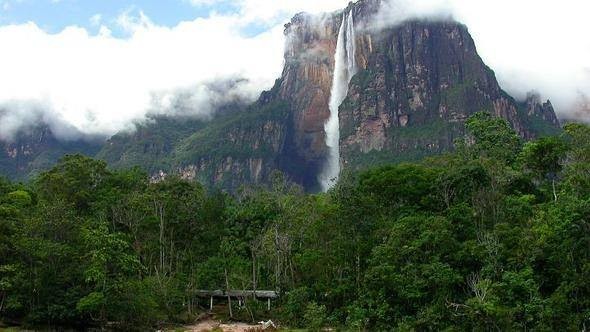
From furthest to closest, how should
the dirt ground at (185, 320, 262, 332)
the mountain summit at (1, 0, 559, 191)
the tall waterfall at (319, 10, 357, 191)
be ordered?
the tall waterfall at (319, 10, 357, 191), the mountain summit at (1, 0, 559, 191), the dirt ground at (185, 320, 262, 332)

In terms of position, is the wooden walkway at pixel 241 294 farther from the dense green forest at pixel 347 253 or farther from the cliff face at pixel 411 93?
the cliff face at pixel 411 93

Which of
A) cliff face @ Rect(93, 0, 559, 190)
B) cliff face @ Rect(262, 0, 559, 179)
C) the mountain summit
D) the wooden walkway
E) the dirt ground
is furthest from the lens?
the mountain summit

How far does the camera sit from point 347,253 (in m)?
45.4

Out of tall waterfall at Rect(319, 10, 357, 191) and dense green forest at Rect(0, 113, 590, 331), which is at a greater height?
tall waterfall at Rect(319, 10, 357, 191)

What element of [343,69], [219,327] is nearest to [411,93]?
[343,69]

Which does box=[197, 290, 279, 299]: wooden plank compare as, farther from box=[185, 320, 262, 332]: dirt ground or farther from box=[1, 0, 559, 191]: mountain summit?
box=[1, 0, 559, 191]: mountain summit

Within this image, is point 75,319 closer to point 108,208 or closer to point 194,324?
point 194,324

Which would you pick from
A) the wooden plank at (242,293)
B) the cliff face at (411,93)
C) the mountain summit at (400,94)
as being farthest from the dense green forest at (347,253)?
the cliff face at (411,93)

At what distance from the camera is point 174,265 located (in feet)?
181

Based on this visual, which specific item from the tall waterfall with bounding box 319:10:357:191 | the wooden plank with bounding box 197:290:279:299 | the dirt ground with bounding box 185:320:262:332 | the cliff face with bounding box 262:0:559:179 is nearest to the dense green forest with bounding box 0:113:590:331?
the wooden plank with bounding box 197:290:279:299

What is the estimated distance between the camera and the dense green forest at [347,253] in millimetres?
36625

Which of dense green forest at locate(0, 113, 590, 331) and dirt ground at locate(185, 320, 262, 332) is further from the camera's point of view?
dirt ground at locate(185, 320, 262, 332)

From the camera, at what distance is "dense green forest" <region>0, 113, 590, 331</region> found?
36625mm

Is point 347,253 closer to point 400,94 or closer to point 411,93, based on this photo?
point 400,94
